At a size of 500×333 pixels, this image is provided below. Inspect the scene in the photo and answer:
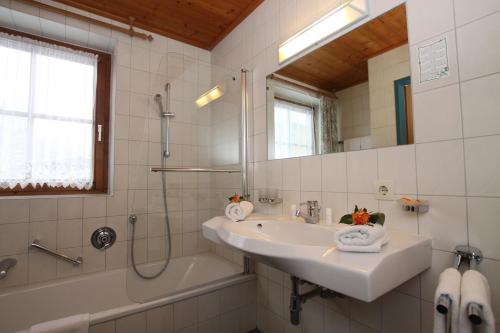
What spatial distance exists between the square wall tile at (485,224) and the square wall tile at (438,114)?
240 mm

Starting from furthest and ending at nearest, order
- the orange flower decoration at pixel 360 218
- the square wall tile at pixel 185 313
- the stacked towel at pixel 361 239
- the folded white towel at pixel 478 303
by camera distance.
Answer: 1. the square wall tile at pixel 185 313
2. the orange flower decoration at pixel 360 218
3. the stacked towel at pixel 361 239
4. the folded white towel at pixel 478 303

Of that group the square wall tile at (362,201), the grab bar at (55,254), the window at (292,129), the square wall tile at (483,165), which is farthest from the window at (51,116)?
the square wall tile at (483,165)

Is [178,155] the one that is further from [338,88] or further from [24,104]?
[24,104]

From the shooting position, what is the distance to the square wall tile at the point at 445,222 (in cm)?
85

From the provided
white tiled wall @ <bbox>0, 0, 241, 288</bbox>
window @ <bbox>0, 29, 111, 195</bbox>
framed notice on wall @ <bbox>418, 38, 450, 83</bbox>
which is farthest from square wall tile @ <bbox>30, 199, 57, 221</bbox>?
framed notice on wall @ <bbox>418, 38, 450, 83</bbox>

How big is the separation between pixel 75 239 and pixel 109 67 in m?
1.45

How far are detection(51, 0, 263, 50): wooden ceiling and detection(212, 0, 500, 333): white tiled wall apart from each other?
87 cm

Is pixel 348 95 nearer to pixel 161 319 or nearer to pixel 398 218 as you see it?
pixel 398 218

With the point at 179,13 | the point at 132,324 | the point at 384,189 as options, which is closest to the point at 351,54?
the point at 384,189

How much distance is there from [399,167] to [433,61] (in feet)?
1.40

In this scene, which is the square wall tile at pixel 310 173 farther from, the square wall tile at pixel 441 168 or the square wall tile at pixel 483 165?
the square wall tile at pixel 483 165

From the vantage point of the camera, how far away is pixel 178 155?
5.38ft

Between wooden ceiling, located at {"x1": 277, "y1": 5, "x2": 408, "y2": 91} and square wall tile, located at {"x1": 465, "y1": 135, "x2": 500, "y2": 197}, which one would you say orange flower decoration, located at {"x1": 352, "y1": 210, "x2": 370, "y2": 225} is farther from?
wooden ceiling, located at {"x1": 277, "y1": 5, "x2": 408, "y2": 91}

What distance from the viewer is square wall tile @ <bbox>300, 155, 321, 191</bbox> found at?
54.3 inches
